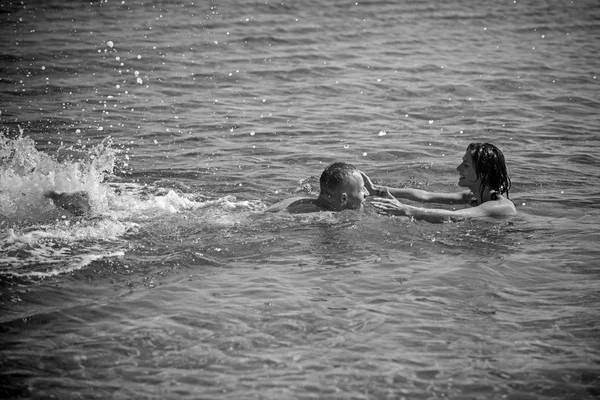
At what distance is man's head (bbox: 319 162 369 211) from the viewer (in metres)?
8.17

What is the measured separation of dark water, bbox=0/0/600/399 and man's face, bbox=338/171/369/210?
14 cm

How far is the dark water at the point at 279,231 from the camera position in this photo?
17.8 ft

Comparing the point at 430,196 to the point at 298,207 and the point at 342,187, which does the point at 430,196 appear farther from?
the point at 298,207

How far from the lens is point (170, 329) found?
19.3ft

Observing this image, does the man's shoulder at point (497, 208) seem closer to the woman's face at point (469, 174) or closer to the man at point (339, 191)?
the woman's face at point (469, 174)

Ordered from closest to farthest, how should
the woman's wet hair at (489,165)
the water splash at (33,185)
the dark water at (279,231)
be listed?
the dark water at (279,231) < the water splash at (33,185) < the woman's wet hair at (489,165)

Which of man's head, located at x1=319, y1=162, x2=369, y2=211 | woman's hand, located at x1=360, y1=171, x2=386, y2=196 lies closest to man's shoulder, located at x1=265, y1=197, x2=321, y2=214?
man's head, located at x1=319, y1=162, x2=369, y2=211

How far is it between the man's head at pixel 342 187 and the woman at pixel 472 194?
204 mm

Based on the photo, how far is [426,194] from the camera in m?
9.40

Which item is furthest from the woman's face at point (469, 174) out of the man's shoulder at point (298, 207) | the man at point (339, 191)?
the man's shoulder at point (298, 207)

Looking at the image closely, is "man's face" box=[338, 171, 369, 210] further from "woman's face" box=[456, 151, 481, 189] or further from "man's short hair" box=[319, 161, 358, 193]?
"woman's face" box=[456, 151, 481, 189]

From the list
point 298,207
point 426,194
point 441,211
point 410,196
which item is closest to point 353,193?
point 298,207

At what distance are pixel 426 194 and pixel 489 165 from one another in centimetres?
87

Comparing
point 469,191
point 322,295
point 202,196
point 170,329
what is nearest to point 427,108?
point 469,191
